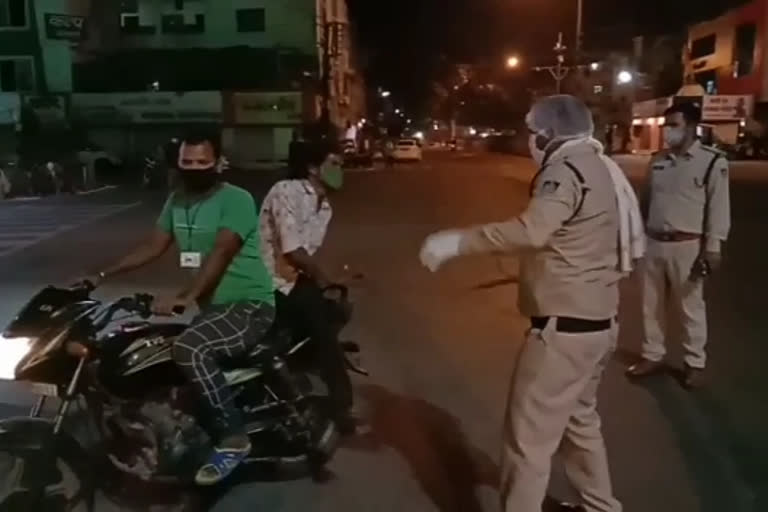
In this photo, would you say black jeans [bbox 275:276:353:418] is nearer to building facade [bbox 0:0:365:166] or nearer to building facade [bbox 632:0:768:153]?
building facade [bbox 0:0:365:166]

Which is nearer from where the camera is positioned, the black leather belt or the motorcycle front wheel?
the black leather belt

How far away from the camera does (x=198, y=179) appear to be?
4.70m

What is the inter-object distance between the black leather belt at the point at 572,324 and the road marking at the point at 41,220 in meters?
13.3

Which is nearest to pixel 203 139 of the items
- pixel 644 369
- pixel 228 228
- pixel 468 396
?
pixel 228 228

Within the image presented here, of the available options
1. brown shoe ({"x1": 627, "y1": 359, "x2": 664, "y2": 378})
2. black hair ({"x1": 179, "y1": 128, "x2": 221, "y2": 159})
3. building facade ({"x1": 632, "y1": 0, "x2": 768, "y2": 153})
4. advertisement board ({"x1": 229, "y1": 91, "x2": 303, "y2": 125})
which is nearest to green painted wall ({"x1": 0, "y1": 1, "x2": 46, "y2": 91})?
advertisement board ({"x1": 229, "y1": 91, "x2": 303, "y2": 125})

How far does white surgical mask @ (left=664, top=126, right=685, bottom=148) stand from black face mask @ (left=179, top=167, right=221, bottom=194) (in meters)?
3.58

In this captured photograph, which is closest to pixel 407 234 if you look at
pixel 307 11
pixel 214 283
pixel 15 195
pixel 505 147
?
pixel 214 283

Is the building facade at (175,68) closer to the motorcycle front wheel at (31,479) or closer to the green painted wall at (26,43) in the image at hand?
the green painted wall at (26,43)

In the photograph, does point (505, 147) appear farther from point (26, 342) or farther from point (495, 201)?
point (26, 342)

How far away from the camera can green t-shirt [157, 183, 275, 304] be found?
15.4ft

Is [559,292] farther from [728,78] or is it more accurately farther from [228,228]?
[728,78]

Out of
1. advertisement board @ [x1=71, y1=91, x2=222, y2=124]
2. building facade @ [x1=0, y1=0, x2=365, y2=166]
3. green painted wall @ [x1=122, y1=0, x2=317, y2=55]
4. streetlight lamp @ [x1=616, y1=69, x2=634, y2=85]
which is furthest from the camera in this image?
streetlight lamp @ [x1=616, y1=69, x2=634, y2=85]

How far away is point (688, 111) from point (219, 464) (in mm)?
4134

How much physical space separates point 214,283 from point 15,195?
90.3 ft
